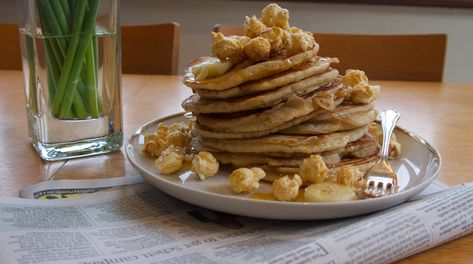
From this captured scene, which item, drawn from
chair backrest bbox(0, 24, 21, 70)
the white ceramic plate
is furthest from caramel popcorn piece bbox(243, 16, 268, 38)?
chair backrest bbox(0, 24, 21, 70)

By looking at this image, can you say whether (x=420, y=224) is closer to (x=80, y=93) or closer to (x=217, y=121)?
(x=217, y=121)

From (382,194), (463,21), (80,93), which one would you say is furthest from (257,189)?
(463,21)

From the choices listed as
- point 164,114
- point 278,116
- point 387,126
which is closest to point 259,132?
point 278,116

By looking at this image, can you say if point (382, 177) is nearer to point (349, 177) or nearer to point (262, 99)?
point (349, 177)

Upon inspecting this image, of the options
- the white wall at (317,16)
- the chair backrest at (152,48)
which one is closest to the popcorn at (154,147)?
the chair backrest at (152,48)

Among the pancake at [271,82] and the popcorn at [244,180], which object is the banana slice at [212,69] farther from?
the popcorn at [244,180]
